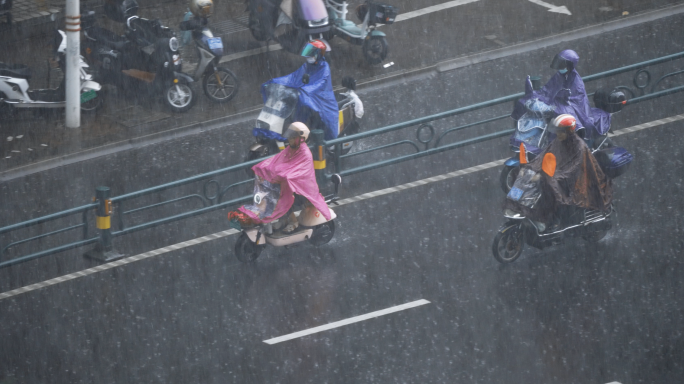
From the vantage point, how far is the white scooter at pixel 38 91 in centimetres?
1866

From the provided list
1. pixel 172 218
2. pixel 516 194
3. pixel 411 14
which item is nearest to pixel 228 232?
pixel 172 218

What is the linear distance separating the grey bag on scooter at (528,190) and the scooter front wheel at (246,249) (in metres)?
3.15

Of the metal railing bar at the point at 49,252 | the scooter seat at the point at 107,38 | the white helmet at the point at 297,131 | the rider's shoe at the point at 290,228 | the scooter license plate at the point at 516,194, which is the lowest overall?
the metal railing bar at the point at 49,252

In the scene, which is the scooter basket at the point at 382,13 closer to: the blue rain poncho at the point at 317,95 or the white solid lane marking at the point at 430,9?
the white solid lane marking at the point at 430,9

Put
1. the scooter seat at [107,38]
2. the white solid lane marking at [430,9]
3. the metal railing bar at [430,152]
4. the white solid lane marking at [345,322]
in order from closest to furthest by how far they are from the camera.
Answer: the white solid lane marking at [345,322]
the metal railing bar at [430,152]
the scooter seat at [107,38]
the white solid lane marking at [430,9]

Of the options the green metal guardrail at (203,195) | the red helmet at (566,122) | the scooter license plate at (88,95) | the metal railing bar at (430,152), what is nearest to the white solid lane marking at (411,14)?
the scooter license plate at (88,95)

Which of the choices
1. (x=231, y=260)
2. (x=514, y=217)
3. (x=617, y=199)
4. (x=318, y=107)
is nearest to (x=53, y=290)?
(x=231, y=260)

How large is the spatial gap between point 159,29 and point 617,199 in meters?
7.77

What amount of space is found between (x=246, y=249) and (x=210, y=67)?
5177mm

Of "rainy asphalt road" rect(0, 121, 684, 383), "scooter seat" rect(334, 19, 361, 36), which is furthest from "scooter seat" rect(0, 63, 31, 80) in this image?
"scooter seat" rect(334, 19, 361, 36)

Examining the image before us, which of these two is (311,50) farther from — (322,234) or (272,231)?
(272,231)

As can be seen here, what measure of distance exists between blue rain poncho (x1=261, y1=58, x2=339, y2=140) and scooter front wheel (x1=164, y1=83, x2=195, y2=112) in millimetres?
2794

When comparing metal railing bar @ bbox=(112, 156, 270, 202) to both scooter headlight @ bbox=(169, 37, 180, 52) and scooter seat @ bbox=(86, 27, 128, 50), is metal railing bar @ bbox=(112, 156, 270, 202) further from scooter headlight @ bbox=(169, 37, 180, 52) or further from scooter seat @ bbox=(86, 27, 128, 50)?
scooter seat @ bbox=(86, 27, 128, 50)

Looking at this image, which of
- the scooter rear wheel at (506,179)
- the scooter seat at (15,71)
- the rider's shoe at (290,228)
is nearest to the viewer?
the rider's shoe at (290,228)
